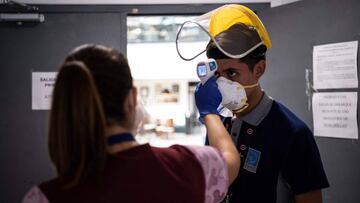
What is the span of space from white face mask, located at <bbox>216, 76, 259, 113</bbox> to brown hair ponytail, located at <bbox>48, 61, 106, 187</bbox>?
1.91ft

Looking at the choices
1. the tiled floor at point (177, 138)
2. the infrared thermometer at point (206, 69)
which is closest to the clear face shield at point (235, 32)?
the infrared thermometer at point (206, 69)

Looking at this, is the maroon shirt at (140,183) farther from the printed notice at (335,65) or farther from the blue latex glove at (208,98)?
the printed notice at (335,65)

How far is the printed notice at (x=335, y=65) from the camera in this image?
1.61 m

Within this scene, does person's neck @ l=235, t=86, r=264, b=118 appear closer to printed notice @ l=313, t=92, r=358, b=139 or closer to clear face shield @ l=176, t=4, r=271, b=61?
clear face shield @ l=176, t=4, r=271, b=61

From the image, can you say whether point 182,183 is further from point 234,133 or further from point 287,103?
point 287,103

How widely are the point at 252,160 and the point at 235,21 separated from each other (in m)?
0.50

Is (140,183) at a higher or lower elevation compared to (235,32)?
lower

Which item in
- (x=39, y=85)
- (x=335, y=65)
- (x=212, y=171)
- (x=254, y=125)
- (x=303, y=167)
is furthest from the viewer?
(x=39, y=85)

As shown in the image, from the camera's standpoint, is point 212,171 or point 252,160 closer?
point 212,171

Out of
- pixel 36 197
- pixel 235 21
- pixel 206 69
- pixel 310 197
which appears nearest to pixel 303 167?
pixel 310 197

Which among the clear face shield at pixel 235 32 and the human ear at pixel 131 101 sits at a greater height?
the clear face shield at pixel 235 32

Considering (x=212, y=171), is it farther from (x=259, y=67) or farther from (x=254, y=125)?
(x=259, y=67)

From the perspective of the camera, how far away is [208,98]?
1110 mm

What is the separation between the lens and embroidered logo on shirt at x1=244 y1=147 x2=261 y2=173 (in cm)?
119
